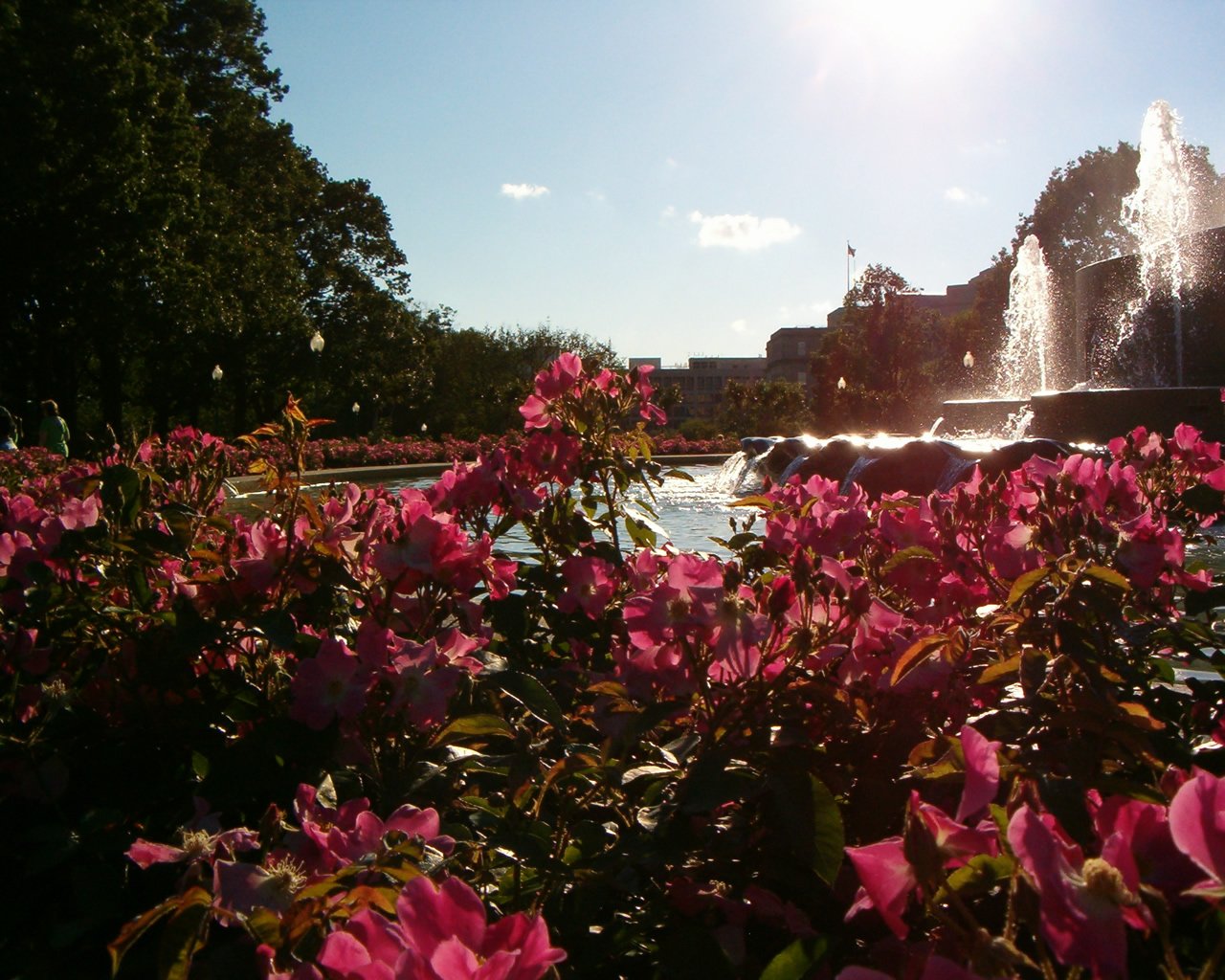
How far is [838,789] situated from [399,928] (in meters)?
0.67

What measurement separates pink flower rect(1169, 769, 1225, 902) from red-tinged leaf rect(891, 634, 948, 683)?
554mm

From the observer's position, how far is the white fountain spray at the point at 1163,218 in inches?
512

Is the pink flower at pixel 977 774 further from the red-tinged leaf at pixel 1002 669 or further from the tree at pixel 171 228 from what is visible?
the tree at pixel 171 228

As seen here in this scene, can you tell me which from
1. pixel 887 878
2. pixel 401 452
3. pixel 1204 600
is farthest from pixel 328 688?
pixel 401 452

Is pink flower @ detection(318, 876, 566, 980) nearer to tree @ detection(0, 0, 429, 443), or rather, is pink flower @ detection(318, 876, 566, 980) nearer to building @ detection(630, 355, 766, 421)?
tree @ detection(0, 0, 429, 443)

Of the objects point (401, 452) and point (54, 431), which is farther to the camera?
point (401, 452)

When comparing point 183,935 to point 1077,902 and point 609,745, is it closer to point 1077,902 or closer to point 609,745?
point 609,745

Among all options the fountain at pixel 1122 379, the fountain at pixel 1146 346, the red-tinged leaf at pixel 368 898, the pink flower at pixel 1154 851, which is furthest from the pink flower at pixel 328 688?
the fountain at pixel 1146 346

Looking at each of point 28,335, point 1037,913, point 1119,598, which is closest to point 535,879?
point 1037,913

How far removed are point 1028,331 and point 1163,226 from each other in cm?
1267

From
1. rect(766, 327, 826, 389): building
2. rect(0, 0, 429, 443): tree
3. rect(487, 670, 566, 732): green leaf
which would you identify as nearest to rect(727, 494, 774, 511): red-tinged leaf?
rect(487, 670, 566, 732): green leaf

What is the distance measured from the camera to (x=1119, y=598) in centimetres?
140

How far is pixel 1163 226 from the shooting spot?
1856cm

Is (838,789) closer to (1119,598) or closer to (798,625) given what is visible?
(798,625)
